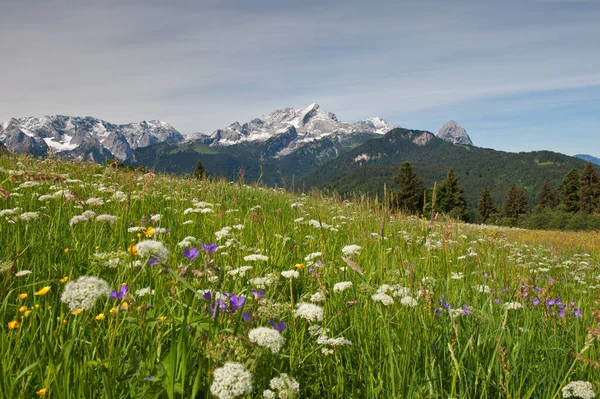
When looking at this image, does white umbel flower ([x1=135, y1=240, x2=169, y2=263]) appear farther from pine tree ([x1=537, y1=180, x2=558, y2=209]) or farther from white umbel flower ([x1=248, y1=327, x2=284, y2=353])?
pine tree ([x1=537, y1=180, x2=558, y2=209])

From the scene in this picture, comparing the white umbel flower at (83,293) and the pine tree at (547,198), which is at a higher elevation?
the pine tree at (547,198)

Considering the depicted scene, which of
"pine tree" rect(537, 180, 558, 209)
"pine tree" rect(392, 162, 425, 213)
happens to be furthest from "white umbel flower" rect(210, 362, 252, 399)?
"pine tree" rect(537, 180, 558, 209)

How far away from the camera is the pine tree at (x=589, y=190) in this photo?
7629cm

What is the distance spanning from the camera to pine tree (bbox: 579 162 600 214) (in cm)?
7629

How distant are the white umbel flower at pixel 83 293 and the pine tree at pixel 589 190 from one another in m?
95.0

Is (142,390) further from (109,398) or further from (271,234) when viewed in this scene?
(271,234)

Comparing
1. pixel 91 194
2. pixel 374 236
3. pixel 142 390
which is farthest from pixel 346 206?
pixel 142 390

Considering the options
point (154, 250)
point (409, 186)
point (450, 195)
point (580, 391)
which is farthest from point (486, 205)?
point (154, 250)

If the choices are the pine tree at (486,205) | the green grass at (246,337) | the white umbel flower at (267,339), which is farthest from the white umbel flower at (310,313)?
the pine tree at (486,205)

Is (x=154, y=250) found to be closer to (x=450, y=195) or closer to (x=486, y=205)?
(x=450, y=195)

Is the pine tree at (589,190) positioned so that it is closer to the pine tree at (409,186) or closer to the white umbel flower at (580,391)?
the pine tree at (409,186)

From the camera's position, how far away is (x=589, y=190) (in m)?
77.4

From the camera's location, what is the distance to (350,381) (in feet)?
7.22

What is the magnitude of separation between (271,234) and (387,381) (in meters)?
3.89
